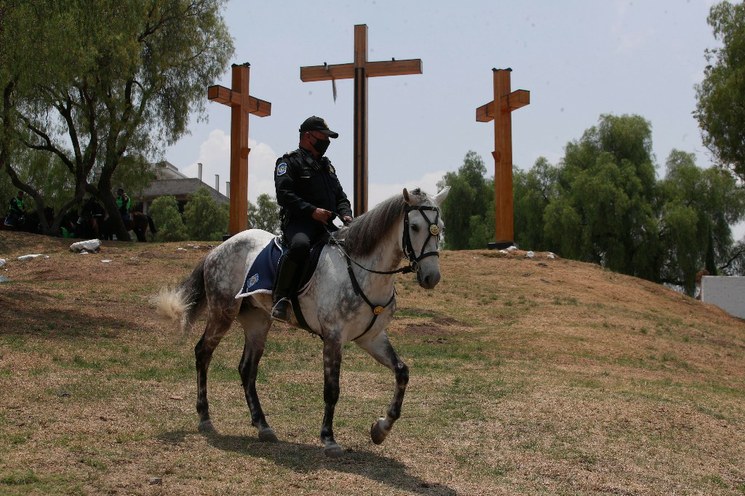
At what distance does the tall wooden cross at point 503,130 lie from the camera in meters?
27.3

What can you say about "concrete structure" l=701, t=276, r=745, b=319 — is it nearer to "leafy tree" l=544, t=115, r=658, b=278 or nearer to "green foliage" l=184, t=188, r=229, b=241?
"leafy tree" l=544, t=115, r=658, b=278

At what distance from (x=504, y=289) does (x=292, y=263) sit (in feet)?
51.7

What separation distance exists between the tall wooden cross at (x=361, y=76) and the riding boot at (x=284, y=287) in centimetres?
1707

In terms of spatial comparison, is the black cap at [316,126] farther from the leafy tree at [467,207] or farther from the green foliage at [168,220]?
the green foliage at [168,220]

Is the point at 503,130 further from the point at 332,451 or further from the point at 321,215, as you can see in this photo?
the point at 332,451

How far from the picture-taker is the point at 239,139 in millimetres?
26703

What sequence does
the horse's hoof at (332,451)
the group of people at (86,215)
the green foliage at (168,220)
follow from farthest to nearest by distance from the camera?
the green foliage at (168,220), the group of people at (86,215), the horse's hoof at (332,451)

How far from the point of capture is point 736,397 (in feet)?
45.1

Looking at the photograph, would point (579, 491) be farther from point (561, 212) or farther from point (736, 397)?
point (561, 212)

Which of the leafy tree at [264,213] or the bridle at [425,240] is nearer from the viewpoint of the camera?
the bridle at [425,240]

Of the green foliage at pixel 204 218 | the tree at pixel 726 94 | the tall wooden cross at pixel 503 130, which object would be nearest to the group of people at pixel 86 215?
the tall wooden cross at pixel 503 130

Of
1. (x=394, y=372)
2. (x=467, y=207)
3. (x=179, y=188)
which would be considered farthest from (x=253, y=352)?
(x=179, y=188)

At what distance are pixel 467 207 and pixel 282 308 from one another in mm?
49723

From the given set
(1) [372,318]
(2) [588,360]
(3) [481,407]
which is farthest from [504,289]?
(1) [372,318]
